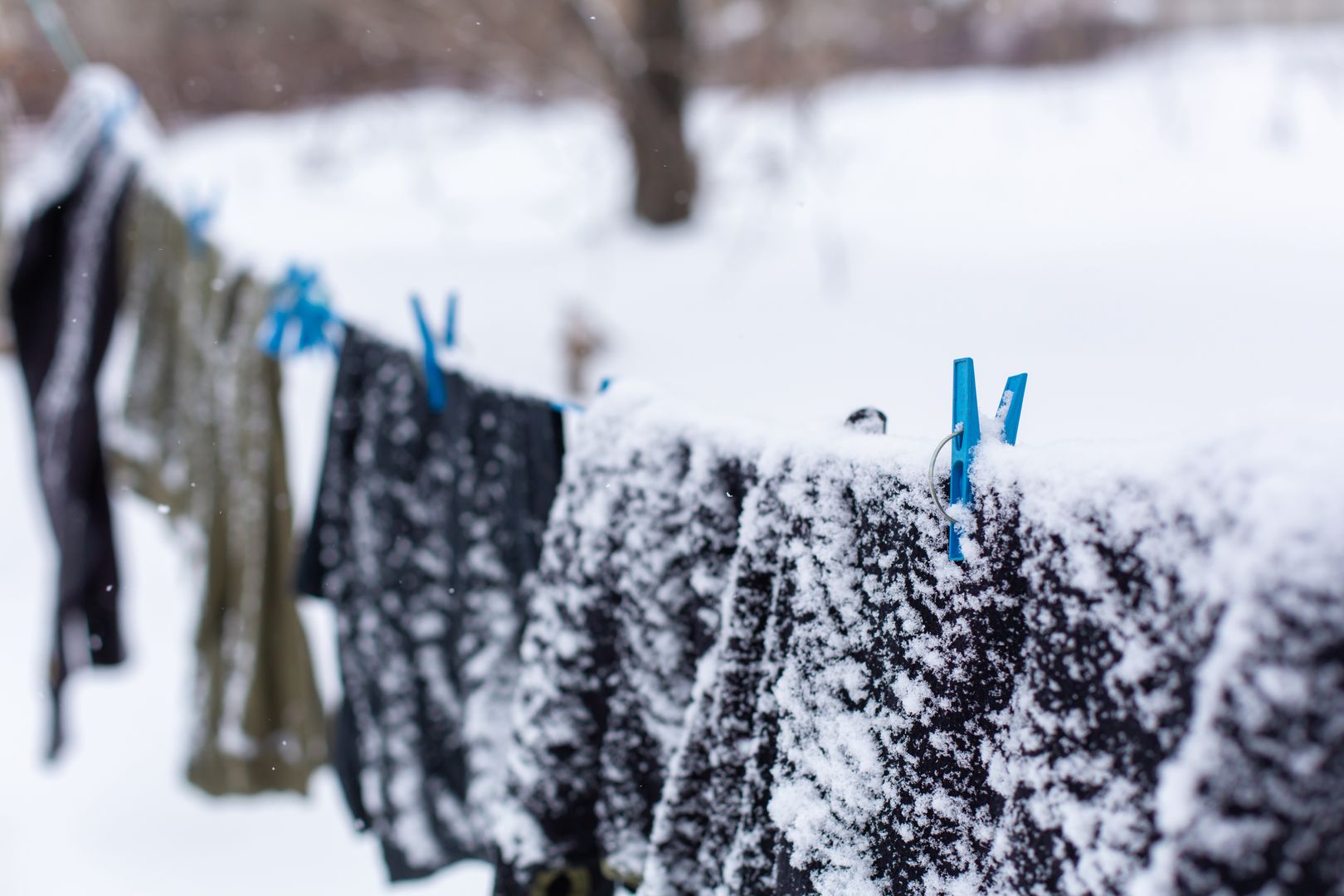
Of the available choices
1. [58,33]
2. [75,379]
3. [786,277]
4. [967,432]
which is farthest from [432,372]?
[786,277]

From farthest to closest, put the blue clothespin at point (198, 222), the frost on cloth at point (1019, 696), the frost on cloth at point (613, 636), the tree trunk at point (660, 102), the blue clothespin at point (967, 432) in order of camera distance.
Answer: the tree trunk at point (660, 102) < the blue clothespin at point (198, 222) < the frost on cloth at point (613, 636) < the blue clothespin at point (967, 432) < the frost on cloth at point (1019, 696)

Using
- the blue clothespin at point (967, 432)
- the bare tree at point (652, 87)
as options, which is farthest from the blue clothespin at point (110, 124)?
the bare tree at point (652, 87)

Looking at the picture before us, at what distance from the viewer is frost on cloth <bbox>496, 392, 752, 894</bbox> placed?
0.74 meters

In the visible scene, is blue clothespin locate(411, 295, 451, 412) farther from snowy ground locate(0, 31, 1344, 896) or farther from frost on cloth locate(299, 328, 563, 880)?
snowy ground locate(0, 31, 1344, 896)

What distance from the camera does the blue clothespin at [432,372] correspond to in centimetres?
108

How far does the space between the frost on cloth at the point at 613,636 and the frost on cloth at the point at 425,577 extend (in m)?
0.18

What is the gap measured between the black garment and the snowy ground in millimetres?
192

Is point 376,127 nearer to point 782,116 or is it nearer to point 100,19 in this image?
point 782,116

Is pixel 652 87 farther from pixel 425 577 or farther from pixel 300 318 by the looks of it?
pixel 425 577

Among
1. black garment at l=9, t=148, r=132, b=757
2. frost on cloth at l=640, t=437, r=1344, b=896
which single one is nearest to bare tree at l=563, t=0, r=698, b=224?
black garment at l=9, t=148, r=132, b=757

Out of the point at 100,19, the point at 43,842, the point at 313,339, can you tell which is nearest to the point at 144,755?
the point at 43,842

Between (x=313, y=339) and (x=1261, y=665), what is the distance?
127cm

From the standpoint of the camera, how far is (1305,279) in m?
4.34

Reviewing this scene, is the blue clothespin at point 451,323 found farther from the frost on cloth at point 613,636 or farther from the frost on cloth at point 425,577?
the frost on cloth at point 613,636
